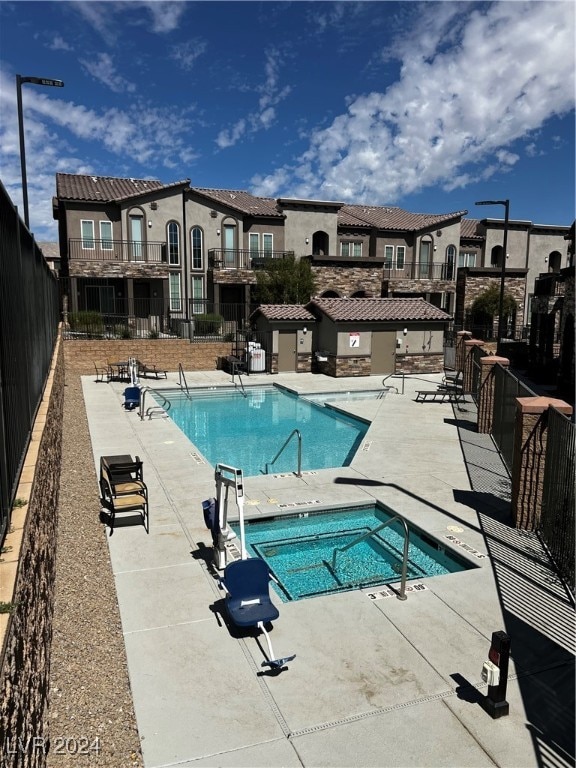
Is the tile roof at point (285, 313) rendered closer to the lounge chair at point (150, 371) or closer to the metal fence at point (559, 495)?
the lounge chair at point (150, 371)

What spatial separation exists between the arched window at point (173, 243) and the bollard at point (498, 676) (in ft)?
109

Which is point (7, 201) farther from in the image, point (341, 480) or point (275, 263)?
point (275, 263)

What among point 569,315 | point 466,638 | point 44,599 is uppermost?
point 569,315

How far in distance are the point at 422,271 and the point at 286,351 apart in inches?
767

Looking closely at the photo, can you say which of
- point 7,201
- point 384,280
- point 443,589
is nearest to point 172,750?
point 443,589

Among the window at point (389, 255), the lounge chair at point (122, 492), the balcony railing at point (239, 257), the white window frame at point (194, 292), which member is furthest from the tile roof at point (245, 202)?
the lounge chair at point (122, 492)

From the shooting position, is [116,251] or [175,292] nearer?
[116,251]

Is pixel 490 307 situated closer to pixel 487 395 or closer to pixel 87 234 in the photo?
pixel 487 395

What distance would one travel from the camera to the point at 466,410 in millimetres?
19500

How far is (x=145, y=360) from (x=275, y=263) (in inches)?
439

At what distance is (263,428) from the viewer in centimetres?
1819

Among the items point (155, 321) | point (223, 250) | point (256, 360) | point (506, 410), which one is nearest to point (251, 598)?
point (506, 410)

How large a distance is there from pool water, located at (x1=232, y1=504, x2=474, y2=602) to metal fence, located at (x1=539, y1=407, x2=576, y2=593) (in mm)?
1303

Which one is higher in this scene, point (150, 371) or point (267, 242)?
point (267, 242)
